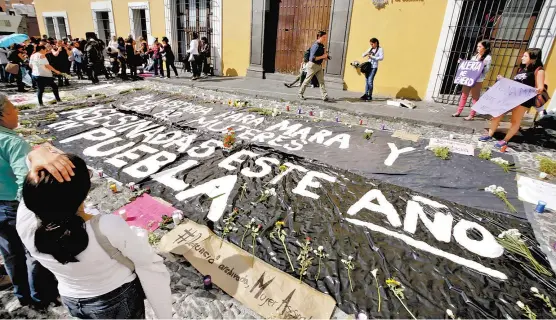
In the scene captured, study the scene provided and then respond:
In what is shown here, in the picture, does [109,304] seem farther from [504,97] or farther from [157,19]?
[157,19]

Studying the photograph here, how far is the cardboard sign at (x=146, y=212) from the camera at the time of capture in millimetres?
3266

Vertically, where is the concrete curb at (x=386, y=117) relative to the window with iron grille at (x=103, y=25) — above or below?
below

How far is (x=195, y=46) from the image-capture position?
11750mm

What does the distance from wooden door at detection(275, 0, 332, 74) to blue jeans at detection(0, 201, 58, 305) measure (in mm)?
10284

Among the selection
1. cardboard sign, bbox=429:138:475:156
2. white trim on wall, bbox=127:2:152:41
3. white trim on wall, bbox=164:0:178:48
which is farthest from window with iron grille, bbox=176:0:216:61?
cardboard sign, bbox=429:138:475:156

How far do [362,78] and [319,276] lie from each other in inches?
330

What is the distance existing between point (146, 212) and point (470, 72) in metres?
7.47

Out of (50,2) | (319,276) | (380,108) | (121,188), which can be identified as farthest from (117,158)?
(50,2)

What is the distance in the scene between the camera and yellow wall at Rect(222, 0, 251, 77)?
1148 cm

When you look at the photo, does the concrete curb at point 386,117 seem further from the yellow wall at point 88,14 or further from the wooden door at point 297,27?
the yellow wall at point 88,14

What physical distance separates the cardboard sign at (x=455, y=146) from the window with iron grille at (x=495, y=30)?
3317 millimetres

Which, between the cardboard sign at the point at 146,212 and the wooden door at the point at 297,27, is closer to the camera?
the cardboard sign at the point at 146,212

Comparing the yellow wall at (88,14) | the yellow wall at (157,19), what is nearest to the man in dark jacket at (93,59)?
the yellow wall at (157,19)

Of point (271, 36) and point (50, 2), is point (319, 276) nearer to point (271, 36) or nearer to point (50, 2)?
point (271, 36)
